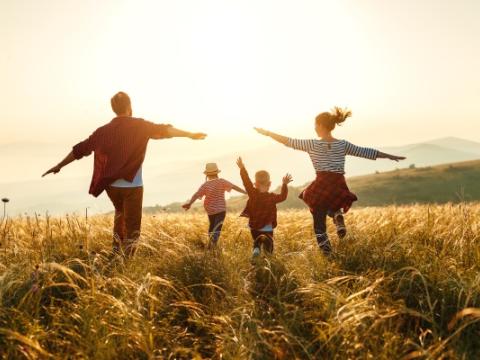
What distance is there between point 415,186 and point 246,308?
316 ft

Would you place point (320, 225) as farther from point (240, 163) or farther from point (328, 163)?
point (240, 163)

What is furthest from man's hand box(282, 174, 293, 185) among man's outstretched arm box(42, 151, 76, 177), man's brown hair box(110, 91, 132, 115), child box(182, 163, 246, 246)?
man's outstretched arm box(42, 151, 76, 177)

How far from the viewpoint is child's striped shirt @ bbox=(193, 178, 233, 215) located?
27.4ft

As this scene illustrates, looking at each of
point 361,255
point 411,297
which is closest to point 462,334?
point 411,297

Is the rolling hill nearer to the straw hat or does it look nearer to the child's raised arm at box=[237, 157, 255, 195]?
the straw hat

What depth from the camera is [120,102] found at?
665cm

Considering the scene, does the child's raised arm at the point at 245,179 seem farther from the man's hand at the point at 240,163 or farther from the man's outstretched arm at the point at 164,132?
the man's outstretched arm at the point at 164,132

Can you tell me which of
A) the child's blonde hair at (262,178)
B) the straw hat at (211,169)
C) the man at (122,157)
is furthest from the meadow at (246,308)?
the straw hat at (211,169)

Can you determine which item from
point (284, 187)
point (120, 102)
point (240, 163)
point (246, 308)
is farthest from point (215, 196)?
point (246, 308)

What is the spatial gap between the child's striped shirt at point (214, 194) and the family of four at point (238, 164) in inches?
38.9

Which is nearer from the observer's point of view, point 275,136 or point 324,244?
point 324,244

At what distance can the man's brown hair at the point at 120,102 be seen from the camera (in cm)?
665

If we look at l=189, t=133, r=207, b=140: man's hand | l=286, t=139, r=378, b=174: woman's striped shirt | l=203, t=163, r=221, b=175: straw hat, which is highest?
l=189, t=133, r=207, b=140: man's hand

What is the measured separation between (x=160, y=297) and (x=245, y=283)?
33.8 inches
